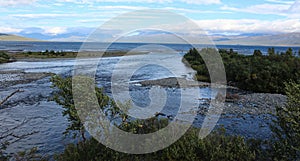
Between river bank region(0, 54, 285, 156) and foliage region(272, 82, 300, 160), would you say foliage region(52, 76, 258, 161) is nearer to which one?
foliage region(272, 82, 300, 160)

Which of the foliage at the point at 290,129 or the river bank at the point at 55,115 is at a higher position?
the foliage at the point at 290,129

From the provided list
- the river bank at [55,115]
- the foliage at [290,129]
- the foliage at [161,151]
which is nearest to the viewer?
the foliage at [161,151]

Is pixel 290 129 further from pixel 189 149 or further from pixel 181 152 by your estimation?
pixel 181 152

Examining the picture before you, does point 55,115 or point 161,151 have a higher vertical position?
point 161,151

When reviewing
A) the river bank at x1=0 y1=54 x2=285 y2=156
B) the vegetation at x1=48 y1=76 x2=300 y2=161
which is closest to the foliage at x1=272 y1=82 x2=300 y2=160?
the vegetation at x1=48 y1=76 x2=300 y2=161

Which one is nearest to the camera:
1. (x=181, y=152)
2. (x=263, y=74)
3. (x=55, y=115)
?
(x=181, y=152)

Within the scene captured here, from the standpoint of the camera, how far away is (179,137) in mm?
7680

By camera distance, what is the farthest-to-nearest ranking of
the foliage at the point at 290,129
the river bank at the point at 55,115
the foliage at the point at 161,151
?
the river bank at the point at 55,115 → the foliage at the point at 290,129 → the foliage at the point at 161,151

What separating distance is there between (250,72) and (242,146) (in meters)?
20.3

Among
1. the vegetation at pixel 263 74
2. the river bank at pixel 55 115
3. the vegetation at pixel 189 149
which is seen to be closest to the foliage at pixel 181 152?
the vegetation at pixel 189 149

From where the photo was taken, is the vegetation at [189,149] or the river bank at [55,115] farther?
the river bank at [55,115]

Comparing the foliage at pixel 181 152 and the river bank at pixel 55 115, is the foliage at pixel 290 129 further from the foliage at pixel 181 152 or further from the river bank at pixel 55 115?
the river bank at pixel 55 115

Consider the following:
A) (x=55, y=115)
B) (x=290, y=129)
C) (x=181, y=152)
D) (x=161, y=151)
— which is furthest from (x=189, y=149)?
(x=55, y=115)

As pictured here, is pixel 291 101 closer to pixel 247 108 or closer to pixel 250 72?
pixel 247 108
